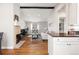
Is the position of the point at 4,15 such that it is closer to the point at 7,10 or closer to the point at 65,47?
the point at 7,10

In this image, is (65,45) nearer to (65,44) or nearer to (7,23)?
(65,44)

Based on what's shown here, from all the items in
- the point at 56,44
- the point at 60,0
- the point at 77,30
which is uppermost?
the point at 60,0

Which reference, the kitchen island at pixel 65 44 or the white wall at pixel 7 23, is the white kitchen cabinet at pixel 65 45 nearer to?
the kitchen island at pixel 65 44

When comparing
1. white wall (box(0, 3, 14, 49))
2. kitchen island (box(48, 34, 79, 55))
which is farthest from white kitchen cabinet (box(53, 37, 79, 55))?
white wall (box(0, 3, 14, 49))

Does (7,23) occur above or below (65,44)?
above

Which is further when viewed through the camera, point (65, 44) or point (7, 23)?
point (7, 23)

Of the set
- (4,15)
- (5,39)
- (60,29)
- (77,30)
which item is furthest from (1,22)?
(60,29)

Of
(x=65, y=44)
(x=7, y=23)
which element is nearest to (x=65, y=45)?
(x=65, y=44)

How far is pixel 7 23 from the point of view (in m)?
6.51

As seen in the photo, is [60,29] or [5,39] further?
[60,29]

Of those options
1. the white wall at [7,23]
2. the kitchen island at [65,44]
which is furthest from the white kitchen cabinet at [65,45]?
the white wall at [7,23]

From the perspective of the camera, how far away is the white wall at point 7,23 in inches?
254

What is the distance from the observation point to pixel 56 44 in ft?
11.7

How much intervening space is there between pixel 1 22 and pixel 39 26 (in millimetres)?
14900
